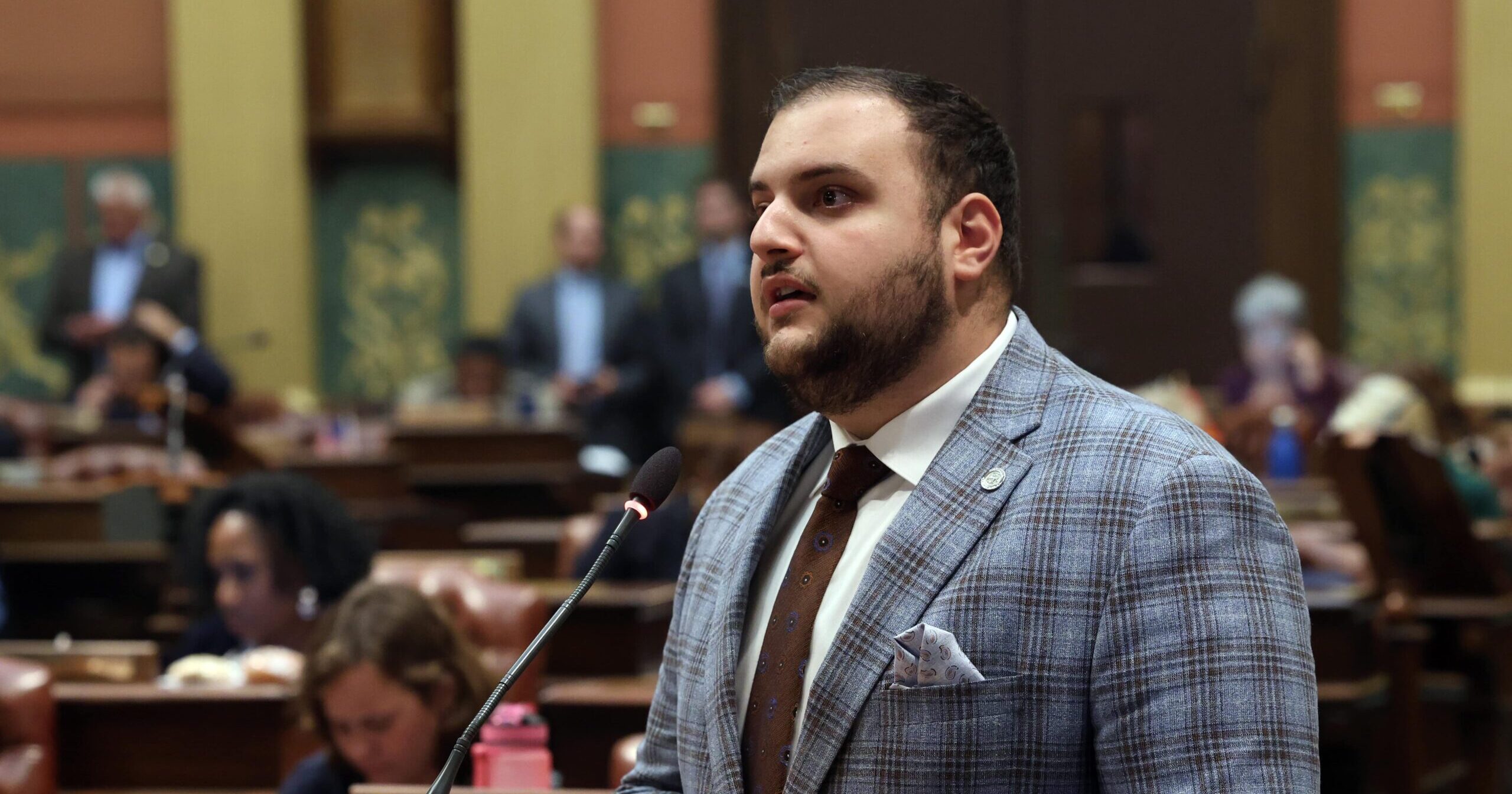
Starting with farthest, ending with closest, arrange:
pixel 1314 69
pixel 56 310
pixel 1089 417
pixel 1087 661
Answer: pixel 1314 69 → pixel 56 310 → pixel 1089 417 → pixel 1087 661

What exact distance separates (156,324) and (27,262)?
7.76 ft

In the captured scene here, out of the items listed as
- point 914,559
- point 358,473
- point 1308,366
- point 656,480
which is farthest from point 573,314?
point 914,559

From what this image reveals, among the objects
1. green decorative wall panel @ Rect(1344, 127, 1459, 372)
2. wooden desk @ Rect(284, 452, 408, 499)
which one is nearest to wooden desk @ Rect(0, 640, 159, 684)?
wooden desk @ Rect(284, 452, 408, 499)

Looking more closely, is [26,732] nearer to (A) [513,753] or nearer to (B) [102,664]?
(B) [102,664]

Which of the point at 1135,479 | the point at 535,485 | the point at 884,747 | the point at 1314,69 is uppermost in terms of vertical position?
the point at 1314,69

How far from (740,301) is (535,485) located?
3.76 feet

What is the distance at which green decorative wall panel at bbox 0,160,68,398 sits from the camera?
9.25m

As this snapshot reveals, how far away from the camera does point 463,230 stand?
9195 mm

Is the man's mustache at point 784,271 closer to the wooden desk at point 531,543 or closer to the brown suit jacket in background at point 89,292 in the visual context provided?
the wooden desk at point 531,543

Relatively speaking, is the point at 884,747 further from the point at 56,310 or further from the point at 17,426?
the point at 56,310

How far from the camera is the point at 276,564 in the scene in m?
4.11

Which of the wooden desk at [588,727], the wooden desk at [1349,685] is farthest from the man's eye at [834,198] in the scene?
the wooden desk at [1349,685]

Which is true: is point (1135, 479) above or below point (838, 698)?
above

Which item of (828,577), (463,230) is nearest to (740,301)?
(463,230)
